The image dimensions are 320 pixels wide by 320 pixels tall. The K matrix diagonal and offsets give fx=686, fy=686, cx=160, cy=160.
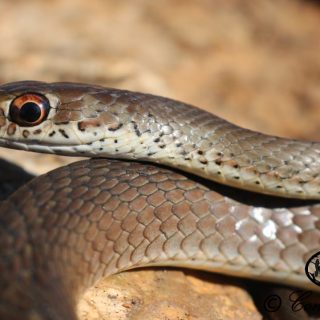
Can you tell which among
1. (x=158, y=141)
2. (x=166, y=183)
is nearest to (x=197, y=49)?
(x=158, y=141)

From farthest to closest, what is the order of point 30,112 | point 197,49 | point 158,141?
point 197,49
point 158,141
point 30,112

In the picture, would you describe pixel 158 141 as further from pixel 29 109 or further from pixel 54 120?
pixel 29 109

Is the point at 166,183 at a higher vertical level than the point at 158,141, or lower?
lower

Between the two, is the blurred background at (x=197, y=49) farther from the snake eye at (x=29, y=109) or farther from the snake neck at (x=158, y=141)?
the snake eye at (x=29, y=109)

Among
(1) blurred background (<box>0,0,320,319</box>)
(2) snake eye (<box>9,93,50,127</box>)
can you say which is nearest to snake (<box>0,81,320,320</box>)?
(2) snake eye (<box>9,93,50,127</box>)

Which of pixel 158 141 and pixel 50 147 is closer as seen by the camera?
pixel 50 147

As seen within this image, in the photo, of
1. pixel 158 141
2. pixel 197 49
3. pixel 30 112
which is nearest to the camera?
pixel 30 112
